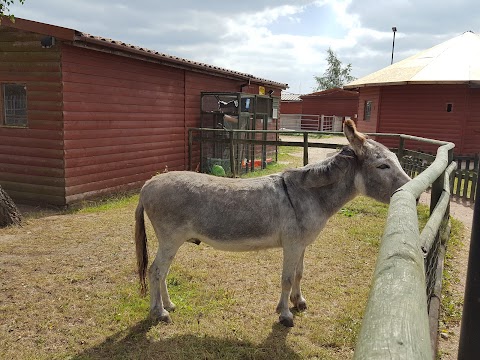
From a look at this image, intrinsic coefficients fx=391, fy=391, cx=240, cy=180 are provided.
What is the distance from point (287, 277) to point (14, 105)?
7798mm

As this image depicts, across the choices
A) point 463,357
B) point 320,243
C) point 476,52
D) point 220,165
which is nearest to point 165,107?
point 220,165

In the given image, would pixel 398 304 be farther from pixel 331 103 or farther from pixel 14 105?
pixel 331 103

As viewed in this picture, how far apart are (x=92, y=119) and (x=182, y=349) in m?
6.68

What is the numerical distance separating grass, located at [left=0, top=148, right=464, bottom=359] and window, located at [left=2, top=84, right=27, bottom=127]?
311cm

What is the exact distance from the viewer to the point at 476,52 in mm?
18953

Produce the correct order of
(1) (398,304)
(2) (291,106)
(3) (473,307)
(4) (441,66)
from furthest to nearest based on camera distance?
(2) (291,106)
(4) (441,66)
(3) (473,307)
(1) (398,304)

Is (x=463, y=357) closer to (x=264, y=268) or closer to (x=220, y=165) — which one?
(x=264, y=268)

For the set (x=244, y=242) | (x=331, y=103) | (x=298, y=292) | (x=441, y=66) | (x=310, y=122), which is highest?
(x=441, y=66)

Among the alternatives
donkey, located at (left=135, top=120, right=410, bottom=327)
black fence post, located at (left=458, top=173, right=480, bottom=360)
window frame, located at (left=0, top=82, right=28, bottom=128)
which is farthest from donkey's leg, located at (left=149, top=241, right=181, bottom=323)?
window frame, located at (left=0, top=82, right=28, bottom=128)

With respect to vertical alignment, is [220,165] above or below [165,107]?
below

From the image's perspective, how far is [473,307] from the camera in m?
1.83

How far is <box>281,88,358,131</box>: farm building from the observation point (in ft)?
120

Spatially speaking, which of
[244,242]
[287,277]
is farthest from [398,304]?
[287,277]

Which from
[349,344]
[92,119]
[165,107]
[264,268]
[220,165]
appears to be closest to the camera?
[349,344]
